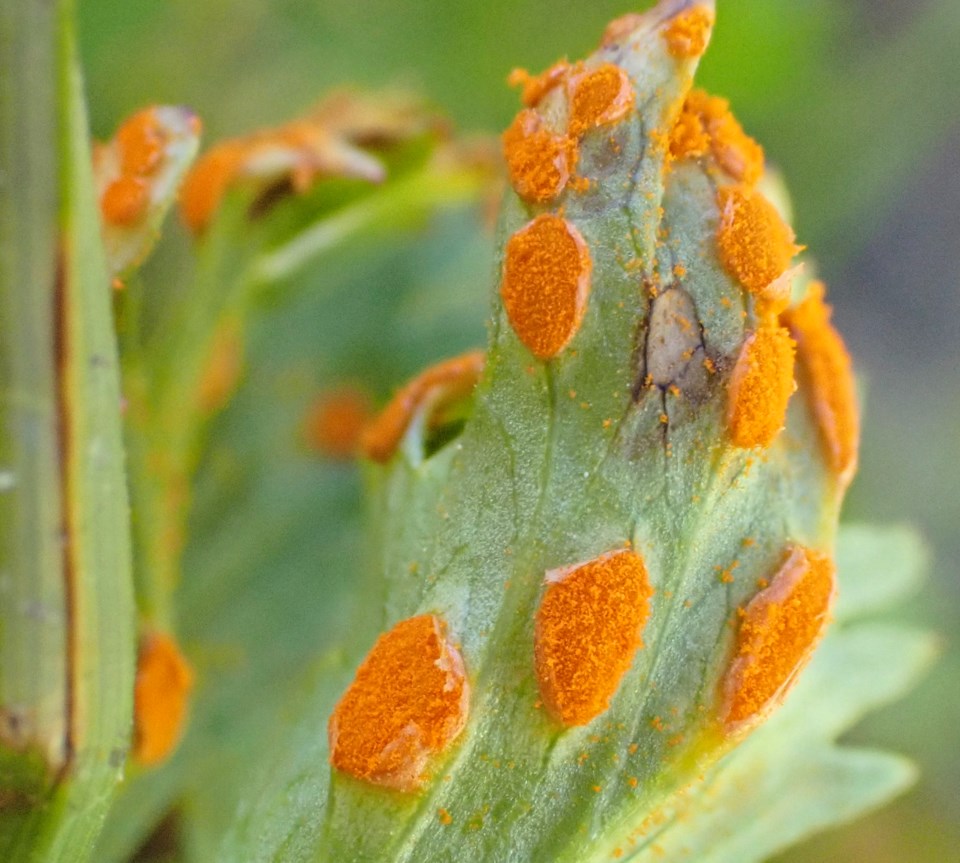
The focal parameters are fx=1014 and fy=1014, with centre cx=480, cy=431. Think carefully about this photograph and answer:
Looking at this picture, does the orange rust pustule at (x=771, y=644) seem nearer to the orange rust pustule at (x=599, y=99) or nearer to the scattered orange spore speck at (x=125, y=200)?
the orange rust pustule at (x=599, y=99)

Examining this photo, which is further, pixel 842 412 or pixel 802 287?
pixel 802 287

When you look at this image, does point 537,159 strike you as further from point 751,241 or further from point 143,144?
point 143,144

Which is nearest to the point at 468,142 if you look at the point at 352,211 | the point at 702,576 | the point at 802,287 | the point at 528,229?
the point at 352,211

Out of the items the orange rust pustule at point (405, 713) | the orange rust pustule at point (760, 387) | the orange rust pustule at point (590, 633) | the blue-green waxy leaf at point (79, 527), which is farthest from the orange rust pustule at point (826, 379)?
the blue-green waxy leaf at point (79, 527)

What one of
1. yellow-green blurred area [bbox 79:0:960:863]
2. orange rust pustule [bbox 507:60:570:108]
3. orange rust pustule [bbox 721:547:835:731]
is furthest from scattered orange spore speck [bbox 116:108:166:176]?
yellow-green blurred area [bbox 79:0:960:863]

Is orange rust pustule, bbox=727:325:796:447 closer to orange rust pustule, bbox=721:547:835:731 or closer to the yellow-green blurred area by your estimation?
orange rust pustule, bbox=721:547:835:731

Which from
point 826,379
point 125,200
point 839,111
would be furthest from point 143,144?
point 839,111

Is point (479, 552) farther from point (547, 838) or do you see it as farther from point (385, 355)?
point (385, 355)
